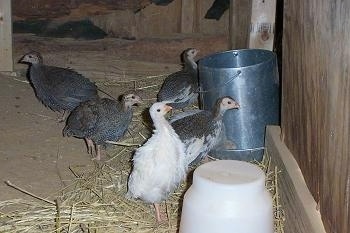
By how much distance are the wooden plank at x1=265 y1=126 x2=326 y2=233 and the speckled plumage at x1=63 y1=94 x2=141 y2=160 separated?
3.89 feet

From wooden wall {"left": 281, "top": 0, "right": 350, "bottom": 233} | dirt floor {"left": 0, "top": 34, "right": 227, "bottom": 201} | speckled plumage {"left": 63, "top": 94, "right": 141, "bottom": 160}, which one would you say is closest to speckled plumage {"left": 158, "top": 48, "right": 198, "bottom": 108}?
speckled plumage {"left": 63, "top": 94, "right": 141, "bottom": 160}

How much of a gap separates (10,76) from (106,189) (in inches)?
94.5

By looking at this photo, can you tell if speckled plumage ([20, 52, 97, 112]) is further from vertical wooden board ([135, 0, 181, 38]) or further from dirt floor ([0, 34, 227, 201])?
vertical wooden board ([135, 0, 181, 38])

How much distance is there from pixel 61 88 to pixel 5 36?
1.01 meters

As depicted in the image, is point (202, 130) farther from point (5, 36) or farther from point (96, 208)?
point (5, 36)

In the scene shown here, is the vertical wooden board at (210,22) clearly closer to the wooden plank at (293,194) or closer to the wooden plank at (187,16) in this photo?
the wooden plank at (187,16)

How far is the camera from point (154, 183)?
291 centimetres

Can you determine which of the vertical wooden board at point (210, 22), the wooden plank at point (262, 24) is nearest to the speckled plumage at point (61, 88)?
the wooden plank at point (262, 24)

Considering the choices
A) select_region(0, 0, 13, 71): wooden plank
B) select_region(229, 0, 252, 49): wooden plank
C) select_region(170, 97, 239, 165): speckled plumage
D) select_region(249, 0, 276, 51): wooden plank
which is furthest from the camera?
select_region(0, 0, 13, 71): wooden plank

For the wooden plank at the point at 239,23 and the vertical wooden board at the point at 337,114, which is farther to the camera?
the wooden plank at the point at 239,23

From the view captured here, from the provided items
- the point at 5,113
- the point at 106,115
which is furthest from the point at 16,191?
the point at 5,113

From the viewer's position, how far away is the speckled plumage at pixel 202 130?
356 cm

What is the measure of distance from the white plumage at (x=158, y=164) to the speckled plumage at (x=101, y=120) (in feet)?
3.67

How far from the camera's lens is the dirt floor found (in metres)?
3.75
